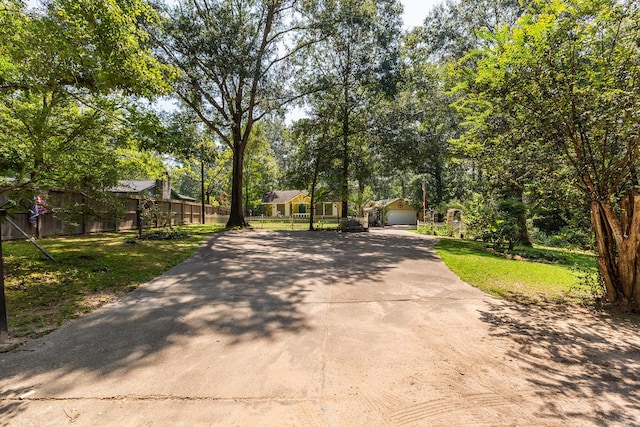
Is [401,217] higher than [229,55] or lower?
lower

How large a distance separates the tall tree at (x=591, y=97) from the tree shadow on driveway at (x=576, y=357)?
107 centimetres

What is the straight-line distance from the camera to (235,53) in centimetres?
1260

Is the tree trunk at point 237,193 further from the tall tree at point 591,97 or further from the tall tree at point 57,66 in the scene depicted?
the tall tree at point 591,97

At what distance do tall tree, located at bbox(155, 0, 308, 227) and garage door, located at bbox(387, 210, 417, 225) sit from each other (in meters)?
24.2

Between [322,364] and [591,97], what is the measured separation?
4826mm

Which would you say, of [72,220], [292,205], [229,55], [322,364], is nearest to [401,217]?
[292,205]

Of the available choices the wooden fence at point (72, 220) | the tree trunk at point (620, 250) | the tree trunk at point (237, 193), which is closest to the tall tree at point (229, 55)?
the tree trunk at point (237, 193)

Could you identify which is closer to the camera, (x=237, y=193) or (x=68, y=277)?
(x=68, y=277)

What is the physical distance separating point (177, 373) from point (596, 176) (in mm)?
5818

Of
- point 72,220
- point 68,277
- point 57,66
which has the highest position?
→ point 57,66

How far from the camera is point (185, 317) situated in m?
4.12

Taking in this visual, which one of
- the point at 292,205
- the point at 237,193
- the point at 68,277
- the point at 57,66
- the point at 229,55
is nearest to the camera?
the point at 57,66

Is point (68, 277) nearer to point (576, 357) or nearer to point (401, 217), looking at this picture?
point (576, 357)

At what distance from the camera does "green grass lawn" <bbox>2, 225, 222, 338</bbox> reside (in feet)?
13.3
